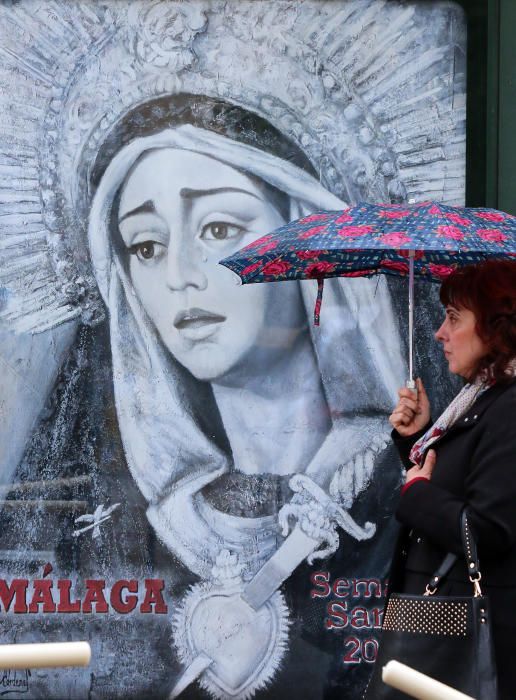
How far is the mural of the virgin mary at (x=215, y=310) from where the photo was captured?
189 inches

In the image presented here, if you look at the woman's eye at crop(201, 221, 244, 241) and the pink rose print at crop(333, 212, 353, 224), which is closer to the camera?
the pink rose print at crop(333, 212, 353, 224)

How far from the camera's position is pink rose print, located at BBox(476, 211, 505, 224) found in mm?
3578

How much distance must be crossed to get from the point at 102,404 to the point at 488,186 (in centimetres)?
190

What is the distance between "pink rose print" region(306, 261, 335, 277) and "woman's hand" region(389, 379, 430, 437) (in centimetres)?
58

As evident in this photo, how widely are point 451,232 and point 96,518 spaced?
2.17 m

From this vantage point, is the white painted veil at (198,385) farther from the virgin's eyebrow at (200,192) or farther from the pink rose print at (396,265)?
the pink rose print at (396,265)

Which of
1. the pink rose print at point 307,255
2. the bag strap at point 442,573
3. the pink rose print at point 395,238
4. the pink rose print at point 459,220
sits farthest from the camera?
the pink rose print at point 307,255

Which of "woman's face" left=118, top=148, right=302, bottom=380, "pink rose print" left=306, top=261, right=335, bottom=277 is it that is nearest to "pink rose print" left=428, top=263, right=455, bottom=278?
"pink rose print" left=306, top=261, right=335, bottom=277

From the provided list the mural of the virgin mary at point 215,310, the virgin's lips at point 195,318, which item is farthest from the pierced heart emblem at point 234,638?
the virgin's lips at point 195,318

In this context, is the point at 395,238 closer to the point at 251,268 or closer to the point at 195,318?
the point at 251,268

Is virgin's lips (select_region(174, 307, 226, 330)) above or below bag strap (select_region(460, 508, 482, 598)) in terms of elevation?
above

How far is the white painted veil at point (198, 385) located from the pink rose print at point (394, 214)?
1.33 meters

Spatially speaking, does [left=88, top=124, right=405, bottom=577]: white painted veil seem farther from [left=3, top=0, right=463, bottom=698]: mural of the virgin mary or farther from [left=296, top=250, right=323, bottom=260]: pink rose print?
[left=296, top=250, right=323, bottom=260]: pink rose print
